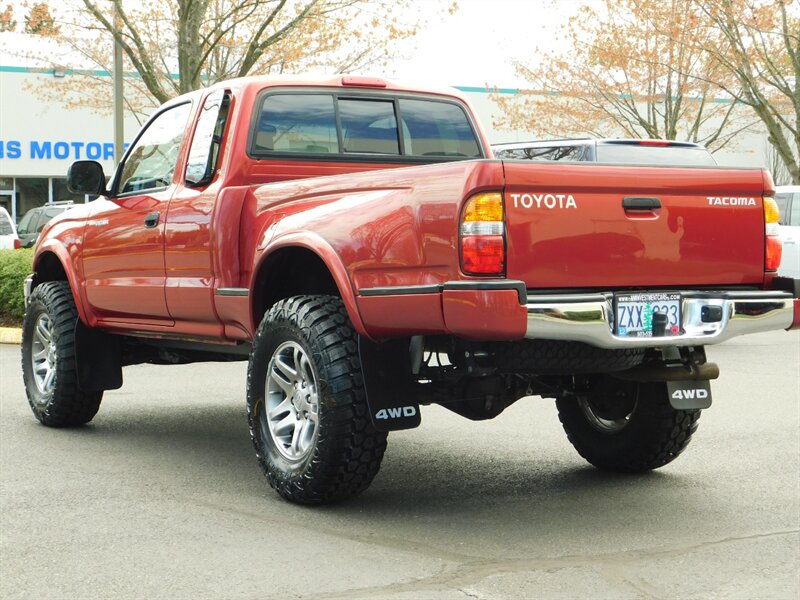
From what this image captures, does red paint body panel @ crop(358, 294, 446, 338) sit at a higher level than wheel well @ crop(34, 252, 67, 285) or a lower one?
higher

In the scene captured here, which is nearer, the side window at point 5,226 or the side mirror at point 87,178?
the side mirror at point 87,178

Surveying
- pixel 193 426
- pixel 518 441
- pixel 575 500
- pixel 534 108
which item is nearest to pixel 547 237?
pixel 575 500

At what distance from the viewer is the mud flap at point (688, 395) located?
217 inches

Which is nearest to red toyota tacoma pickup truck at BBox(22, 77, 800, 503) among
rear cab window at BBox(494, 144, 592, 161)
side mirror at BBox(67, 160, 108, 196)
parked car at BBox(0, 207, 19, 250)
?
side mirror at BBox(67, 160, 108, 196)

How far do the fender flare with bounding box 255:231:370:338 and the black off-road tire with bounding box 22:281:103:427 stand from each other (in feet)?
8.57

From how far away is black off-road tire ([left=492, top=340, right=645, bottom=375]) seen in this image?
520 cm

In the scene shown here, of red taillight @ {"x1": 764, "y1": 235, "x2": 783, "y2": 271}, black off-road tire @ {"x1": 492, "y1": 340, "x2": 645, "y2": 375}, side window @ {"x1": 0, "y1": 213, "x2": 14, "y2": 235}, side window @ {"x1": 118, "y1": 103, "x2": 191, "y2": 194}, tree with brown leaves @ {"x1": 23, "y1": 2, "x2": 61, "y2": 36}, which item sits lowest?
side window @ {"x1": 0, "y1": 213, "x2": 14, "y2": 235}

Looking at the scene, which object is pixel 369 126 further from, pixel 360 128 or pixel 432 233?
pixel 432 233

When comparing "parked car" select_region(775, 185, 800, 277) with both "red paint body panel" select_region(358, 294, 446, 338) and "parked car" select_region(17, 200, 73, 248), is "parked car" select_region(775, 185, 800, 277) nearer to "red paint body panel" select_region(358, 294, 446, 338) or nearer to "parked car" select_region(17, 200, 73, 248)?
"red paint body panel" select_region(358, 294, 446, 338)

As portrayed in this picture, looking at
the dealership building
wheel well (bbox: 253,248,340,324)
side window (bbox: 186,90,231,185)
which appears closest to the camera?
wheel well (bbox: 253,248,340,324)

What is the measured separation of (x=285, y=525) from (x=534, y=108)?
29.3m

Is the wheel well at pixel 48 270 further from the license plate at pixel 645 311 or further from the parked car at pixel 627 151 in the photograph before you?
the parked car at pixel 627 151

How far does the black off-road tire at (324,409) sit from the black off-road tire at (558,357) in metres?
0.66

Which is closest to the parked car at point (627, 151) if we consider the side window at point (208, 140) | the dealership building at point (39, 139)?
the side window at point (208, 140)
